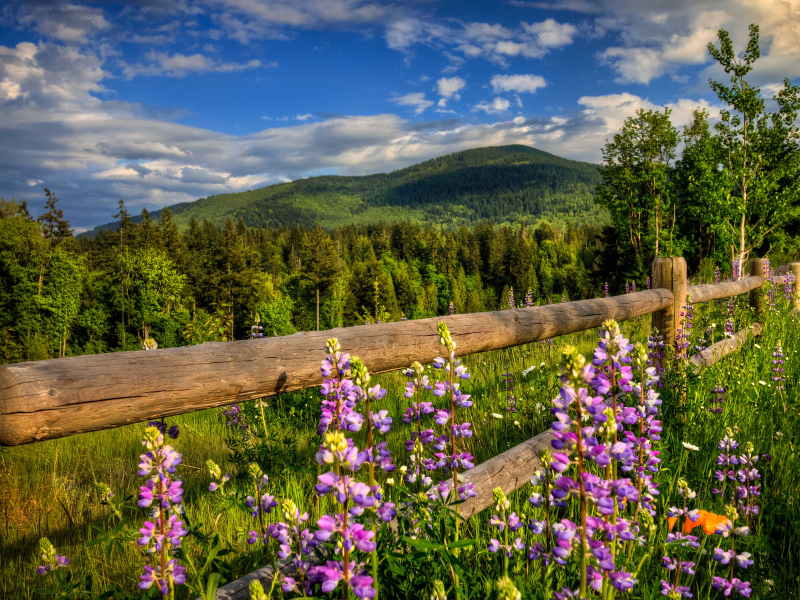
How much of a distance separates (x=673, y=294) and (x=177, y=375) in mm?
4894

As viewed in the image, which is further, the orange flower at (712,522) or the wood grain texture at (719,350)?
the wood grain texture at (719,350)

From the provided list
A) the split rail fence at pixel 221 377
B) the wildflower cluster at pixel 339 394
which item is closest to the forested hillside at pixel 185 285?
the split rail fence at pixel 221 377

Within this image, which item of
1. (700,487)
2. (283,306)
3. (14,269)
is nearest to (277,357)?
(700,487)

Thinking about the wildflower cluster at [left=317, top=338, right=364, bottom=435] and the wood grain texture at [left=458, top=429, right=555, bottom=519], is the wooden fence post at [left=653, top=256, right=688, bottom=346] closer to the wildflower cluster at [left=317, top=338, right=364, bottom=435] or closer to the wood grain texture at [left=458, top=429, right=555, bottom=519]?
the wood grain texture at [left=458, top=429, right=555, bottom=519]

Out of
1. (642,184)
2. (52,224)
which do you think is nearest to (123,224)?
(52,224)

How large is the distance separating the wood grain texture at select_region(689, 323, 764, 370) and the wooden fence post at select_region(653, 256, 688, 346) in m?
0.31

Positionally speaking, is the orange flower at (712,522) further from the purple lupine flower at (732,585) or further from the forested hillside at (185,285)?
the forested hillside at (185,285)

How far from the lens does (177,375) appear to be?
162 cm

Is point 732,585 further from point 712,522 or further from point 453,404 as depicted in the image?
point 453,404

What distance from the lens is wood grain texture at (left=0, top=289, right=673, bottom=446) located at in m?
1.35

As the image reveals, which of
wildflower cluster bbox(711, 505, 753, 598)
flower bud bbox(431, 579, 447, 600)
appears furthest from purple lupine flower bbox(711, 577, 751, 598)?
flower bud bbox(431, 579, 447, 600)

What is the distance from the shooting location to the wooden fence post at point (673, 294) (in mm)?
4574

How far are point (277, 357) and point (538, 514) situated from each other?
1.60m

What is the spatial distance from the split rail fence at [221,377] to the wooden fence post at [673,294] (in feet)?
6.87
